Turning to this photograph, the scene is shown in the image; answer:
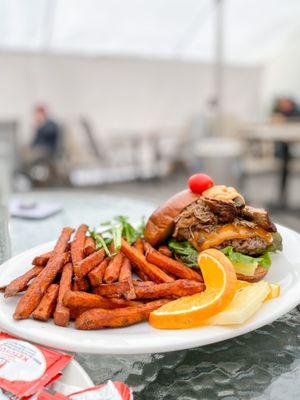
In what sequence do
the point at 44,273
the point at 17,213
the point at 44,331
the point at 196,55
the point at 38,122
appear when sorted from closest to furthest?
the point at 44,331 → the point at 44,273 → the point at 17,213 → the point at 38,122 → the point at 196,55

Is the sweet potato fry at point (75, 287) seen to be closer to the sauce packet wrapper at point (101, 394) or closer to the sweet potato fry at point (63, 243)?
the sweet potato fry at point (63, 243)

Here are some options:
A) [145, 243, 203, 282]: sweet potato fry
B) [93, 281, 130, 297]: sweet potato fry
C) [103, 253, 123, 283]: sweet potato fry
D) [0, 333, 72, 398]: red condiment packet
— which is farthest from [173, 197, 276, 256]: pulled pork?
[0, 333, 72, 398]: red condiment packet

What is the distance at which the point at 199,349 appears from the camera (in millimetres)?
1021

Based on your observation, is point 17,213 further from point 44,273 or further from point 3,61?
point 3,61

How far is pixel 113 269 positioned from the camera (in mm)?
1082

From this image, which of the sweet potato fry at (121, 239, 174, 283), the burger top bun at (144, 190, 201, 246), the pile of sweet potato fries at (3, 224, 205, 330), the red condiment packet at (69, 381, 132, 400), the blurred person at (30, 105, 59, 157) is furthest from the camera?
the blurred person at (30, 105, 59, 157)

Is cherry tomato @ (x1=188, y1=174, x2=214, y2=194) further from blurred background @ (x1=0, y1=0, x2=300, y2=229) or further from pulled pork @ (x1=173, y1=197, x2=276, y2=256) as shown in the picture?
blurred background @ (x1=0, y1=0, x2=300, y2=229)

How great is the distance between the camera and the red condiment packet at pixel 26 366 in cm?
76

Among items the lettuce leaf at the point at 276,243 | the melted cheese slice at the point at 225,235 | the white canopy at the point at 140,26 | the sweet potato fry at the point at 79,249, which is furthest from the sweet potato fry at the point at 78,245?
the white canopy at the point at 140,26

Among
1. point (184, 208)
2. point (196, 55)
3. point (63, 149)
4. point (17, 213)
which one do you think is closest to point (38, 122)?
point (63, 149)

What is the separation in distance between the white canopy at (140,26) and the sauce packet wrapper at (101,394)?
357 inches

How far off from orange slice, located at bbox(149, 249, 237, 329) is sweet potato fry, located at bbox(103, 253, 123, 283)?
137 millimetres

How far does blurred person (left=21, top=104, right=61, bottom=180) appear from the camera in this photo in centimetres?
799

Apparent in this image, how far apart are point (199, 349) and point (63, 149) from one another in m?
7.93
